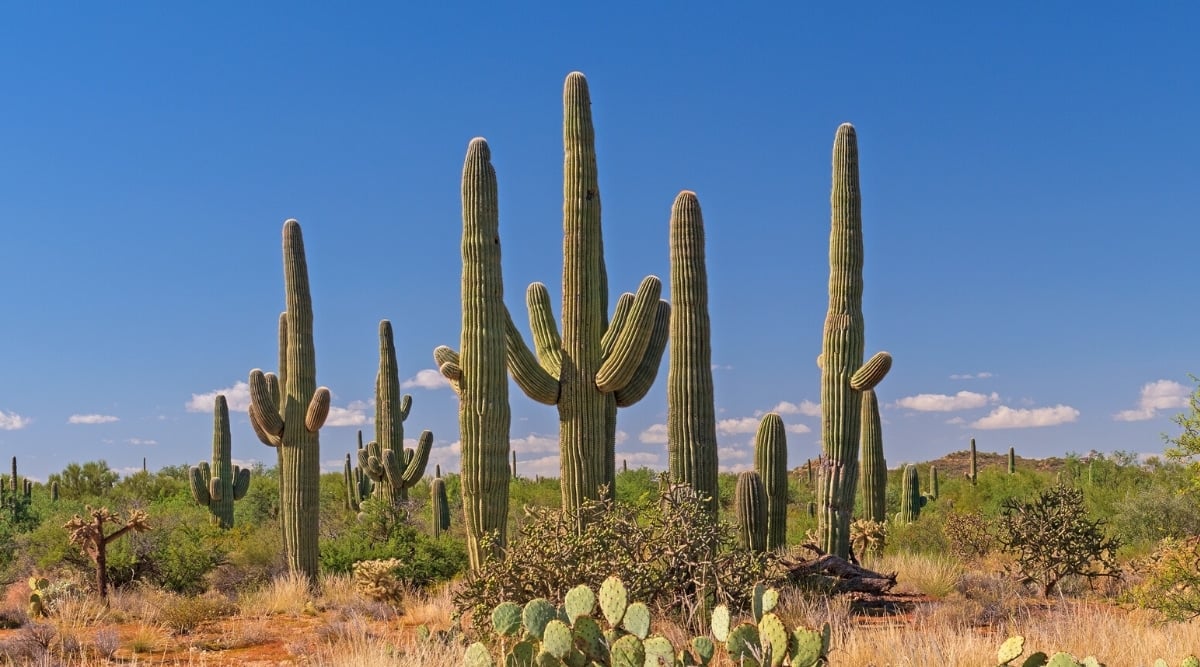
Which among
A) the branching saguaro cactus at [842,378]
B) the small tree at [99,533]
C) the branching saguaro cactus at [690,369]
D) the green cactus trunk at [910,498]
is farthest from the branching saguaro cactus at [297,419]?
the green cactus trunk at [910,498]

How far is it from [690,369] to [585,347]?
127 centimetres

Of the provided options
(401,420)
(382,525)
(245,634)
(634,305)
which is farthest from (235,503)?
(634,305)

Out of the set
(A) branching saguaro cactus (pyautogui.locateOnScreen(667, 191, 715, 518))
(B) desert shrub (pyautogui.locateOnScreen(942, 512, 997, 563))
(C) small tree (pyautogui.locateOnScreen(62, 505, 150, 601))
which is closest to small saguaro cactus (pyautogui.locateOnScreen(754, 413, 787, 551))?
(A) branching saguaro cactus (pyautogui.locateOnScreen(667, 191, 715, 518))

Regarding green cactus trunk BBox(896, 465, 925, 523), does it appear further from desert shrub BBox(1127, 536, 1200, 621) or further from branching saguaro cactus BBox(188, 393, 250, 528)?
branching saguaro cactus BBox(188, 393, 250, 528)

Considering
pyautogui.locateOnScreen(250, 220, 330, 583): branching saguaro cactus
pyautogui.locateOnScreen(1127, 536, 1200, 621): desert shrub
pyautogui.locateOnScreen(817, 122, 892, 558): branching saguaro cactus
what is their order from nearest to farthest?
pyautogui.locateOnScreen(1127, 536, 1200, 621): desert shrub < pyautogui.locateOnScreen(817, 122, 892, 558): branching saguaro cactus < pyautogui.locateOnScreen(250, 220, 330, 583): branching saguaro cactus

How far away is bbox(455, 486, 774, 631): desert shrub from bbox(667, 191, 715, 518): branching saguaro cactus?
2149 millimetres

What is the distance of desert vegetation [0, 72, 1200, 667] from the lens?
8414 mm

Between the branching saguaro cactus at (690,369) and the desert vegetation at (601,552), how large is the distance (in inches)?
1.1

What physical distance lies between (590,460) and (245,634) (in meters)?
4.28

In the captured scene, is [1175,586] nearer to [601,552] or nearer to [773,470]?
[773,470]

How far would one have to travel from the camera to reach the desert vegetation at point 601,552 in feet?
27.6

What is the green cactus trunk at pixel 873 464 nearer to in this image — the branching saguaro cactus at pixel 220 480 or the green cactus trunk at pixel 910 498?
the green cactus trunk at pixel 910 498

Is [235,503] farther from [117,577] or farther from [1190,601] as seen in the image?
[1190,601]

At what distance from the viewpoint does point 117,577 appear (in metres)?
16.7
